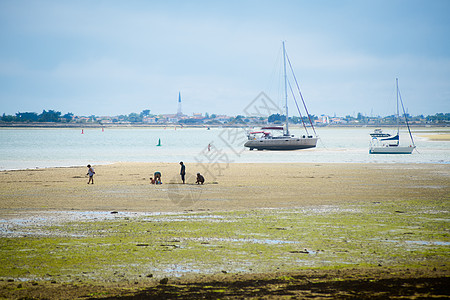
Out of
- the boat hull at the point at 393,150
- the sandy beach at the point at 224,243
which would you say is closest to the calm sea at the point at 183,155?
the boat hull at the point at 393,150

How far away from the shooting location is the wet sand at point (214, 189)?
19438mm

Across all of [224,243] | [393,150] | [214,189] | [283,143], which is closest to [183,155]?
[283,143]

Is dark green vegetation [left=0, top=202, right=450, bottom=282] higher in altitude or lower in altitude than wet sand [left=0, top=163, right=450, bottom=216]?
higher

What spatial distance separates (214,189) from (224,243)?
11919 mm

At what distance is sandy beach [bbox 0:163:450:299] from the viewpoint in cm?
901

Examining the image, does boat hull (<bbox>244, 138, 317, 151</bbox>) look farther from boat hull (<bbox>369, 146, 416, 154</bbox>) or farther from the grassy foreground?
the grassy foreground

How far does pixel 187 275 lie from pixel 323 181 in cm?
1951

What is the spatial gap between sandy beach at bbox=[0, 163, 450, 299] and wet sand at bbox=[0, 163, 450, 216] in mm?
110

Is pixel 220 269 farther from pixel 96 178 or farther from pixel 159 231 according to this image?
pixel 96 178

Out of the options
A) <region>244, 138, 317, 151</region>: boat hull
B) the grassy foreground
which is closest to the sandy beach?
the grassy foreground

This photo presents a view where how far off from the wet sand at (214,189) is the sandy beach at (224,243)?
11 cm

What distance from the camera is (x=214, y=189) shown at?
24.3m

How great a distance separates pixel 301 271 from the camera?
32.8ft

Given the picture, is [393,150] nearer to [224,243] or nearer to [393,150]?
[393,150]
